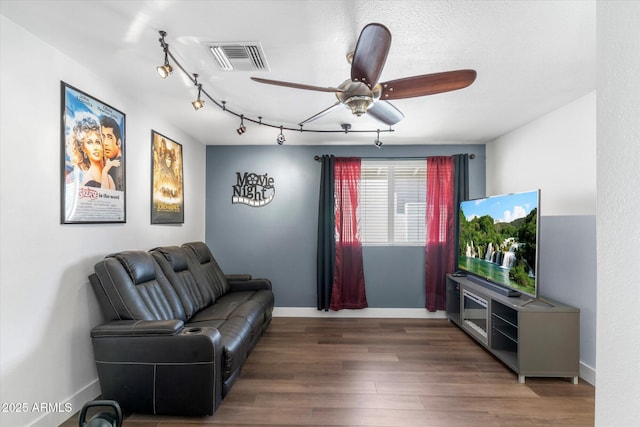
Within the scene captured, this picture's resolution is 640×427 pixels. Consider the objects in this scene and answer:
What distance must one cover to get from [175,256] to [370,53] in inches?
107

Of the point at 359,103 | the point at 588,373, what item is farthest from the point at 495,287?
the point at 359,103

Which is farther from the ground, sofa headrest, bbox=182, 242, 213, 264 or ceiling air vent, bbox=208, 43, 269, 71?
ceiling air vent, bbox=208, 43, 269, 71

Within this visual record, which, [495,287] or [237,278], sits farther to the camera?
[237,278]

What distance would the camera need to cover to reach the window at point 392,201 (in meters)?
4.67

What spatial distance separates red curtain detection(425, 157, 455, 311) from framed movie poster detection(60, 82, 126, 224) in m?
3.77

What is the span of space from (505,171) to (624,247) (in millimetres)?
3980

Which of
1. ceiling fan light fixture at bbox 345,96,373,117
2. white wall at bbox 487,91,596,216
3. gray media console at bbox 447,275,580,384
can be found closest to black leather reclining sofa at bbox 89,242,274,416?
ceiling fan light fixture at bbox 345,96,373,117

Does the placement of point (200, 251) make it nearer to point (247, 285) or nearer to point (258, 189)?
point (247, 285)

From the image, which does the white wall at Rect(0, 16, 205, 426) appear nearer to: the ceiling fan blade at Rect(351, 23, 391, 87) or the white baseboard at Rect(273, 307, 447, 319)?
the ceiling fan blade at Rect(351, 23, 391, 87)

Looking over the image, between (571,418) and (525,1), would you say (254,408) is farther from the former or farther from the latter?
(525,1)

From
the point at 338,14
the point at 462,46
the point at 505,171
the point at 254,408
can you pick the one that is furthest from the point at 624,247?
the point at 505,171

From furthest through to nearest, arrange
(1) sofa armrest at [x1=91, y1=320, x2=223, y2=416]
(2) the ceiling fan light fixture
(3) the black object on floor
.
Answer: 1. (1) sofa armrest at [x1=91, y1=320, x2=223, y2=416]
2. (2) the ceiling fan light fixture
3. (3) the black object on floor

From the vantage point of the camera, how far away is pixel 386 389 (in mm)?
2654

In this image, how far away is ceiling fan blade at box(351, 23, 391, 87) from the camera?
1519 mm
